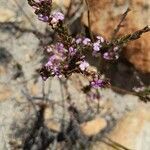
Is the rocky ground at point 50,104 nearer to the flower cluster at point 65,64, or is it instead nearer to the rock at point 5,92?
the rock at point 5,92

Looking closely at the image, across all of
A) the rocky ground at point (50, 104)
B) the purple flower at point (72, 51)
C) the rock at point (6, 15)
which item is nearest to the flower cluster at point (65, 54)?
the purple flower at point (72, 51)

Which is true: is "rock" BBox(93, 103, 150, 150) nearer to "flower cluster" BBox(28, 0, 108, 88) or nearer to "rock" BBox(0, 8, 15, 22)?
"flower cluster" BBox(28, 0, 108, 88)

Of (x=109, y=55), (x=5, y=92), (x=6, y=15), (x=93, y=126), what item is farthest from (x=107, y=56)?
(x=6, y=15)

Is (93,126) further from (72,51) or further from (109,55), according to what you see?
(72,51)

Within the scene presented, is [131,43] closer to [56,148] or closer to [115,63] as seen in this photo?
[115,63]

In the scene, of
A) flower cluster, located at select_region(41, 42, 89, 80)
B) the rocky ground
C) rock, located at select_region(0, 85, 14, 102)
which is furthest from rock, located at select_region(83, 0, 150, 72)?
rock, located at select_region(0, 85, 14, 102)

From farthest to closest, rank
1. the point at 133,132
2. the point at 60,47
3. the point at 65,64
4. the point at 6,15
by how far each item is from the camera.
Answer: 1. the point at 6,15
2. the point at 133,132
3. the point at 60,47
4. the point at 65,64

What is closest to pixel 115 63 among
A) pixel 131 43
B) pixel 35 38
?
pixel 131 43

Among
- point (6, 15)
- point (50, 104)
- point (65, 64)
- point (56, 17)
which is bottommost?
point (50, 104)
